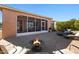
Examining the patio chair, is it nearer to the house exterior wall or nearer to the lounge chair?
the house exterior wall

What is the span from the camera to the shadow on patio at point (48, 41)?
21.5 ft

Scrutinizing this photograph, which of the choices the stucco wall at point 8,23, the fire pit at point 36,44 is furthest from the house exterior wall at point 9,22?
the fire pit at point 36,44

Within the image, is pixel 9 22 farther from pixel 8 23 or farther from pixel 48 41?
pixel 48 41

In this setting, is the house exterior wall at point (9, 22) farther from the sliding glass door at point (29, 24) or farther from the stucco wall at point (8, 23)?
the sliding glass door at point (29, 24)

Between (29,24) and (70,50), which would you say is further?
(29,24)

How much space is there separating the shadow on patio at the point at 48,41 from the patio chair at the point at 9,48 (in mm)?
176

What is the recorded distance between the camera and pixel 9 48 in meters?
6.18

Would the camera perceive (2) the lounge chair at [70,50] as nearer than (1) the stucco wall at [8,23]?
No

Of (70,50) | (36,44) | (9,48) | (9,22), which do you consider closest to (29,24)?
(36,44)

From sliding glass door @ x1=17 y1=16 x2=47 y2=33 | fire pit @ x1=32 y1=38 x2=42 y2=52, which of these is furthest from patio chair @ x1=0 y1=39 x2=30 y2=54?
sliding glass door @ x1=17 y1=16 x2=47 y2=33

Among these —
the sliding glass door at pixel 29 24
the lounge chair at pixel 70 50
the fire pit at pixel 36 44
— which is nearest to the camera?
the lounge chair at pixel 70 50

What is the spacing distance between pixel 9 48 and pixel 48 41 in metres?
1.66

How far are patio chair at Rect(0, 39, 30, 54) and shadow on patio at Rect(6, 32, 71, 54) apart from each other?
6.9 inches

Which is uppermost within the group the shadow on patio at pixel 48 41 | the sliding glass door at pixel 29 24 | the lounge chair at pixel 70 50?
the sliding glass door at pixel 29 24
